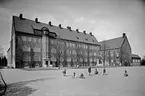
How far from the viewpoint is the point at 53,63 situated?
130 ft

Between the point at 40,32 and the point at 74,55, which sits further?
the point at 74,55

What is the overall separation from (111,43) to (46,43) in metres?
43.3

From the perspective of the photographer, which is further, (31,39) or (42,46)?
(42,46)

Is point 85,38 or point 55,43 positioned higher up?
point 85,38

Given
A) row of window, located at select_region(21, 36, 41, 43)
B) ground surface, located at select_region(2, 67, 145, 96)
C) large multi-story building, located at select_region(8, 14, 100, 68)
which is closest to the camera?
ground surface, located at select_region(2, 67, 145, 96)

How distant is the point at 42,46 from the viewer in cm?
3778

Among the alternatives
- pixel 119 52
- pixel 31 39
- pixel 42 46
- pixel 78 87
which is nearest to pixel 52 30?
pixel 42 46

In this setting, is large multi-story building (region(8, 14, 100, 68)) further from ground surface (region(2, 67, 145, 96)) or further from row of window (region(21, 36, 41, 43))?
ground surface (region(2, 67, 145, 96))

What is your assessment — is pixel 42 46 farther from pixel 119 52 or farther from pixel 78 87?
pixel 119 52

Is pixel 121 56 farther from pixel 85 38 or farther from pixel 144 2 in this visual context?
pixel 144 2

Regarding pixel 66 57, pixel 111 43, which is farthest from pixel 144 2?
pixel 111 43

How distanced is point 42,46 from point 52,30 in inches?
343

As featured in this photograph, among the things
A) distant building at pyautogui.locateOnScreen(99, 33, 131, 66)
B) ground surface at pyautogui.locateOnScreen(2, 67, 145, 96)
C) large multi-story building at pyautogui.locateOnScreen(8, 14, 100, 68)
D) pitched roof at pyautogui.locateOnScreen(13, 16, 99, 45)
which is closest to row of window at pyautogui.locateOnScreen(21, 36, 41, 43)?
large multi-story building at pyautogui.locateOnScreen(8, 14, 100, 68)

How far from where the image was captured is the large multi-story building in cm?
3309
